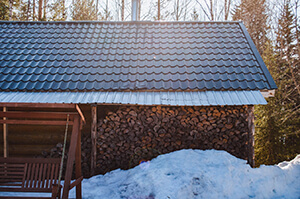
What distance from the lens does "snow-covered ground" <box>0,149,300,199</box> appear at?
4.21 m

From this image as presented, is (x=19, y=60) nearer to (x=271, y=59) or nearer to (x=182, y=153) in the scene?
(x=182, y=153)

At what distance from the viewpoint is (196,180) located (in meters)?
4.32

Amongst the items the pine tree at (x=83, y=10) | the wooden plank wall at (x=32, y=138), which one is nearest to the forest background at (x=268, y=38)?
the pine tree at (x=83, y=10)

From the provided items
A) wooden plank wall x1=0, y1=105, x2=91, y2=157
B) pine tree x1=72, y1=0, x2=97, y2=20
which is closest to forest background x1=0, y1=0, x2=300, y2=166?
pine tree x1=72, y1=0, x2=97, y2=20

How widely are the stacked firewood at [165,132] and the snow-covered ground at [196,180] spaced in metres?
0.37

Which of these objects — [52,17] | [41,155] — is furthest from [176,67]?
[52,17]

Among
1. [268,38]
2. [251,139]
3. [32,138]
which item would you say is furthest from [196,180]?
[268,38]

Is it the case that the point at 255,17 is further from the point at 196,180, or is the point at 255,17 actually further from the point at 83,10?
the point at 196,180

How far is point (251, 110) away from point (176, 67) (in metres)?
2.25

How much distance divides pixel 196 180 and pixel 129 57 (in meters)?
3.94

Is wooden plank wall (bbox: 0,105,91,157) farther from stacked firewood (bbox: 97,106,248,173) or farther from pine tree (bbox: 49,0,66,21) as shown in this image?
pine tree (bbox: 49,0,66,21)

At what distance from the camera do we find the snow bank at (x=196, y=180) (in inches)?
166

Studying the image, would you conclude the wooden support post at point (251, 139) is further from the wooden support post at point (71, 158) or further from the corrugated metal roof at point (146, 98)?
the wooden support post at point (71, 158)

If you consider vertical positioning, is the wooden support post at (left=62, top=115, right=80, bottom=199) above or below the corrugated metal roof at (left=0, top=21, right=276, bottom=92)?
below
